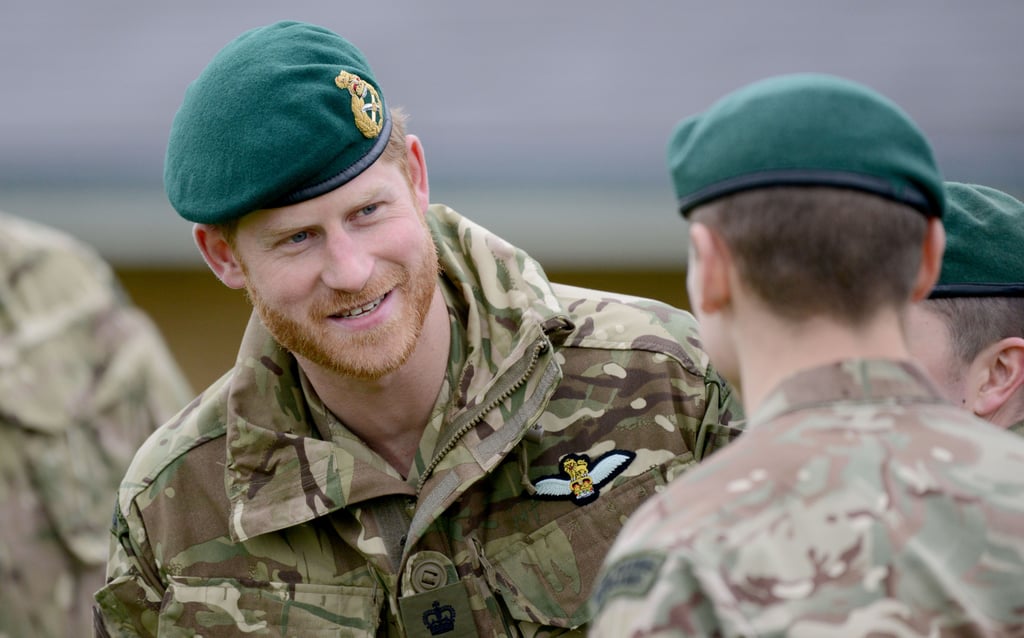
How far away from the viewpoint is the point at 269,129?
2.93 meters

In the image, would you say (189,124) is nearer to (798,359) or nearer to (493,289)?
(493,289)

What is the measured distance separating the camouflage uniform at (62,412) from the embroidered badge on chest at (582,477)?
2.65 metres

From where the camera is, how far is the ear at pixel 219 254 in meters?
3.17

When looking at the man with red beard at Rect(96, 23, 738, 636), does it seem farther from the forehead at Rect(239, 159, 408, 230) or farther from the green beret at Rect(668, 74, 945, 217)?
the green beret at Rect(668, 74, 945, 217)

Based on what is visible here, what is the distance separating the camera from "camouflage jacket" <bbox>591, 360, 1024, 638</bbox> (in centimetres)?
178

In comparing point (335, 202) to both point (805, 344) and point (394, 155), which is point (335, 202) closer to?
point (394, 155)

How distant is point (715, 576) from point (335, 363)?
1.44 meters

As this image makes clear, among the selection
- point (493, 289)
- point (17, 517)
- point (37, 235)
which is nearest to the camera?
point (493, 289)

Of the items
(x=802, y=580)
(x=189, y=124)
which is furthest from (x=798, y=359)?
(x=189, y=124)

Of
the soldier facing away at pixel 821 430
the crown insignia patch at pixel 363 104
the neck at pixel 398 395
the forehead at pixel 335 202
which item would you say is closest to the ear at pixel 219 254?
the forehead at pixel 335 202

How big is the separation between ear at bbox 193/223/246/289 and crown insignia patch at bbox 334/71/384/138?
39 cm

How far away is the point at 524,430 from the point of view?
10.0 feet

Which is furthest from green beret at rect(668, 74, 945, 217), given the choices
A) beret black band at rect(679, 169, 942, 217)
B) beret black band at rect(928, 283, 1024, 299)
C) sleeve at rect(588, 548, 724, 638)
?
beret black band at rect(928, 283, 1024, 299)

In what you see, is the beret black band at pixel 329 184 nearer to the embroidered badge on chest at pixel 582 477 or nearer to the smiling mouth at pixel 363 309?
the smiling mouth at pixel 363 309
